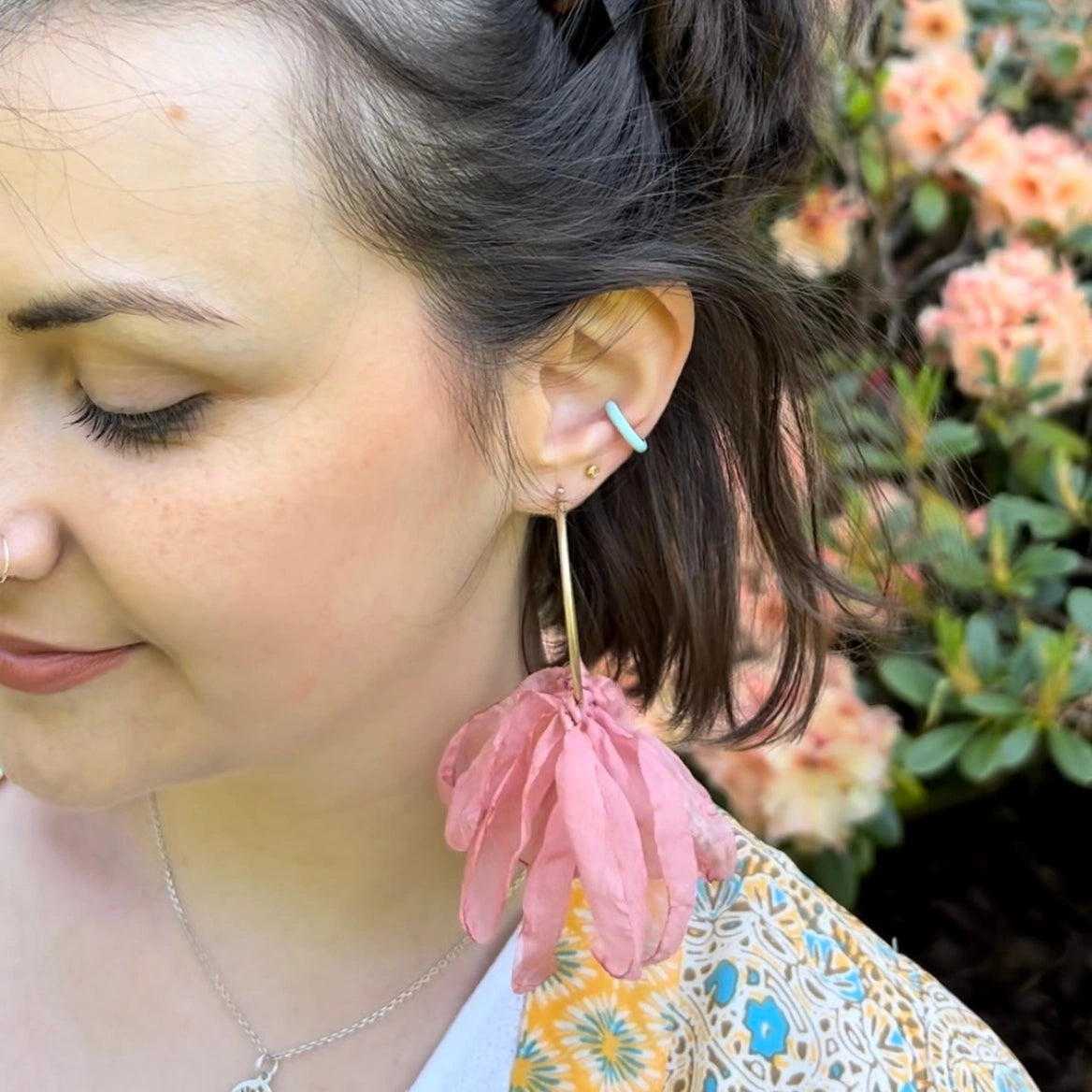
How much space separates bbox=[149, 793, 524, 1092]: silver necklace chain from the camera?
46.9 inches

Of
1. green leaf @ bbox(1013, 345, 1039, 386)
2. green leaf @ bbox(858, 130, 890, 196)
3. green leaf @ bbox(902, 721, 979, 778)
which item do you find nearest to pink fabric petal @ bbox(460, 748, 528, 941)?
green leaf @ bbox(902, 721, 979, 778)

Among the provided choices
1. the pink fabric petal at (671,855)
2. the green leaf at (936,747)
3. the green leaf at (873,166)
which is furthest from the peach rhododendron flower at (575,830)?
the green leaf at (873,166)

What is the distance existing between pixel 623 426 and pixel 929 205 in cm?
127

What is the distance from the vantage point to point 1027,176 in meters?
1.98

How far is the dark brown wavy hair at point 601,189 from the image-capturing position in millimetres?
862

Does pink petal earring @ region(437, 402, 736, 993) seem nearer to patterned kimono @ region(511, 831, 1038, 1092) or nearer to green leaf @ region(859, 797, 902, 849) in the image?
patterned kimono @ region(511, 831, 1038, 1092)

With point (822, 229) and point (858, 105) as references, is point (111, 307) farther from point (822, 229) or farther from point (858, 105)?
point (858, 105)

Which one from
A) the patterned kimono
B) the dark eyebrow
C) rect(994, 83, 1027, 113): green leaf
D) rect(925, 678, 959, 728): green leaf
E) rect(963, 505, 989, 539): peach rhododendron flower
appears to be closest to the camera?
the dark eyebrow

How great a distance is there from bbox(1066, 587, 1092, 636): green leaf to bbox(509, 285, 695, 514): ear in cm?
86

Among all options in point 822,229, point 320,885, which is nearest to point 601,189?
point 320,885

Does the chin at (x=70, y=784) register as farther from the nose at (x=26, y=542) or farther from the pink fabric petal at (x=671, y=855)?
the pink fabric petal at (x=671, y=855)

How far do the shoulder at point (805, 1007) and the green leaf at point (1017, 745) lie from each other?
0.41 m

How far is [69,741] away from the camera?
0.92m

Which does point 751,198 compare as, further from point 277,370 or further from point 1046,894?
point 1046,894
